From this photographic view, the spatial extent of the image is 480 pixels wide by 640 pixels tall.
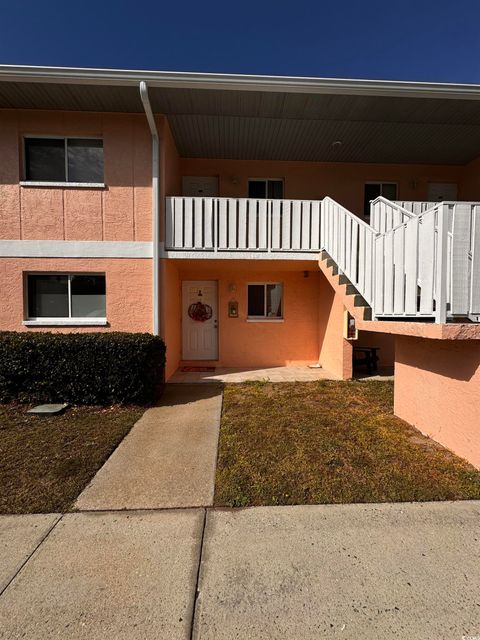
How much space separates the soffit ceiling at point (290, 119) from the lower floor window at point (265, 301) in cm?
370

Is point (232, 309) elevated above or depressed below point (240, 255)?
below

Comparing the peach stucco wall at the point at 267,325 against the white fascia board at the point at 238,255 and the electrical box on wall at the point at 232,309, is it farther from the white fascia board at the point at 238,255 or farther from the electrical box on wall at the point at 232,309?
the white fascia board at the point at 238,255

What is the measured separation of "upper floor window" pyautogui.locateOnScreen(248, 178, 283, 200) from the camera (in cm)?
943

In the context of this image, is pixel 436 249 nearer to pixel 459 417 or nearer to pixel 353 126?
pixel 459 417

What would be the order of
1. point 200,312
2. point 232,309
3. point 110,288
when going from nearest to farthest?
1. point 110,288
2. point 232,309
3. point 200,312

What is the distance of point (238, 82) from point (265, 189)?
11.0 feet

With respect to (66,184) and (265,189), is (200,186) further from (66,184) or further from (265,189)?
(66,184)

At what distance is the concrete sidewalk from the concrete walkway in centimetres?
19

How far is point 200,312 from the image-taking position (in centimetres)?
956

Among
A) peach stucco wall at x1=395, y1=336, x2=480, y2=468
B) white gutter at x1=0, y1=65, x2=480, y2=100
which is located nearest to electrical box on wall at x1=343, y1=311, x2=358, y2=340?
peach stucco wall at x1=395, y1=336, x2=480, y2=468

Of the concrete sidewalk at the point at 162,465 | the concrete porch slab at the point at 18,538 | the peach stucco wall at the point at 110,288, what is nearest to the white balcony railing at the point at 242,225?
the peach stucco wall at the point at 110,288

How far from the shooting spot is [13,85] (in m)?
6.32

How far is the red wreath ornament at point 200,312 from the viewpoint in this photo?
31.4 ft

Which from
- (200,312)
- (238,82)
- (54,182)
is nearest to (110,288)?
(54,182)
